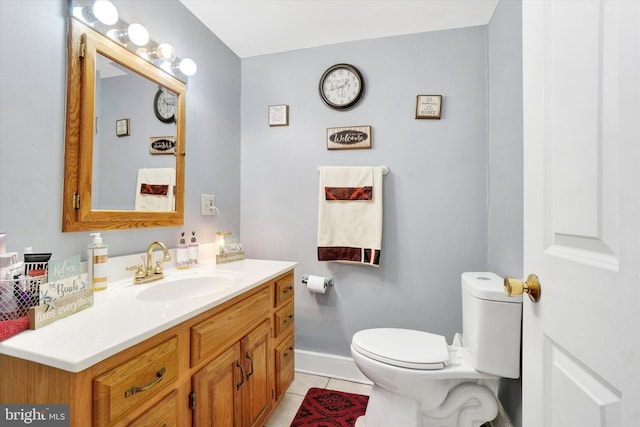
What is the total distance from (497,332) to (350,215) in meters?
0.99

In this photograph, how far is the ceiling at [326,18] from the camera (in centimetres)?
160

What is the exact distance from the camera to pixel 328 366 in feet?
6.44

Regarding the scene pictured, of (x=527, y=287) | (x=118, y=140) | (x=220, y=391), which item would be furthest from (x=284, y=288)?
(x=527, y=287)

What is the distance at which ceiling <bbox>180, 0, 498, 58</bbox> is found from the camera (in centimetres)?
160

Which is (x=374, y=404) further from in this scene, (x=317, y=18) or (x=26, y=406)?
(x=317, y=18)

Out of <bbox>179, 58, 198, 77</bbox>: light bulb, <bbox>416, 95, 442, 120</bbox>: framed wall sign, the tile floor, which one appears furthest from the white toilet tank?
<bbox>179, 58, 198, 77</bbox>: light bulb

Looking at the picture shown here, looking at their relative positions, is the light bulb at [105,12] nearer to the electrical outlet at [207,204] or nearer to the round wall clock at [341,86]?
the electrical outlet at [207,204]

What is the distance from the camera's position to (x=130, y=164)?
4.26 feet

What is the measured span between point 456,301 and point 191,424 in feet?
5.01

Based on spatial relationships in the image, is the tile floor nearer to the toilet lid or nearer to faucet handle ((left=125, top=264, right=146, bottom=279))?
the toilet lid

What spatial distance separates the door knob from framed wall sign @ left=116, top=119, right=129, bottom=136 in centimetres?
152

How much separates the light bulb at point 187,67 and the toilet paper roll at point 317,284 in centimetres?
142

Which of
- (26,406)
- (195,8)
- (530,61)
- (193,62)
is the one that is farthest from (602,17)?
(195,8)

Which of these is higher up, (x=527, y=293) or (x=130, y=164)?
(x=130, y=164)
